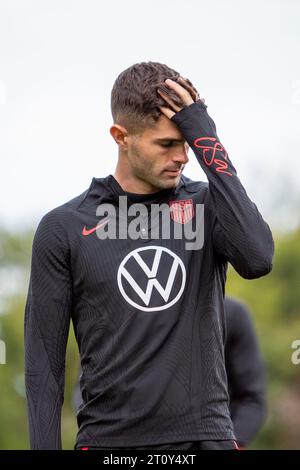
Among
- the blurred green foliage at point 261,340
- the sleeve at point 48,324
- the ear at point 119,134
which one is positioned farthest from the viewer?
the blurred green foliage at point 261,340

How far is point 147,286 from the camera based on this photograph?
4703 millimetres

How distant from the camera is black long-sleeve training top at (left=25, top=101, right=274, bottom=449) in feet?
15.2

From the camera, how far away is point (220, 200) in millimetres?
4719

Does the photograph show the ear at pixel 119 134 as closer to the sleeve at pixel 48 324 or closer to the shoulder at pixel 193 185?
the shoulder at pixel 193 185

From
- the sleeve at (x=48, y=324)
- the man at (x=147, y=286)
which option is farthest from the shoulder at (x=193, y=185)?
the sleeve at (x=48, y=324)

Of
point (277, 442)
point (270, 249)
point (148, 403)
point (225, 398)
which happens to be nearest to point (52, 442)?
point (148, 403)

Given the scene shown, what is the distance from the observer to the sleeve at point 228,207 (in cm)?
469

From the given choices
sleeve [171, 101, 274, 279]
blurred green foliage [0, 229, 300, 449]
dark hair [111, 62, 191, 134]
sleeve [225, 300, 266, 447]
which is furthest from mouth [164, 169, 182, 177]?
blurred green foliage [0, 229, 300, 449]

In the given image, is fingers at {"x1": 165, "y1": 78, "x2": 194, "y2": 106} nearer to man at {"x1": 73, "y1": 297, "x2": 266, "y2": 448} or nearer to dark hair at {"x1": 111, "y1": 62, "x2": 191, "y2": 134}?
dark hair at {"x1": 111, "y1": 62, "x2": 191, "y2": 134}

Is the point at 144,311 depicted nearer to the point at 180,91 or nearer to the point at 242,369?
the point at 180,91

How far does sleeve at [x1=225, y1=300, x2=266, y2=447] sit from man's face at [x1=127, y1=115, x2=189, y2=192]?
3335 millimetres

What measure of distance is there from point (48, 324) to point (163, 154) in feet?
2.89

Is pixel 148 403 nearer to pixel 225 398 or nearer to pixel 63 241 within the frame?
pixel 225 398

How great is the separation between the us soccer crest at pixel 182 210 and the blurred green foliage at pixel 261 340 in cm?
1816
